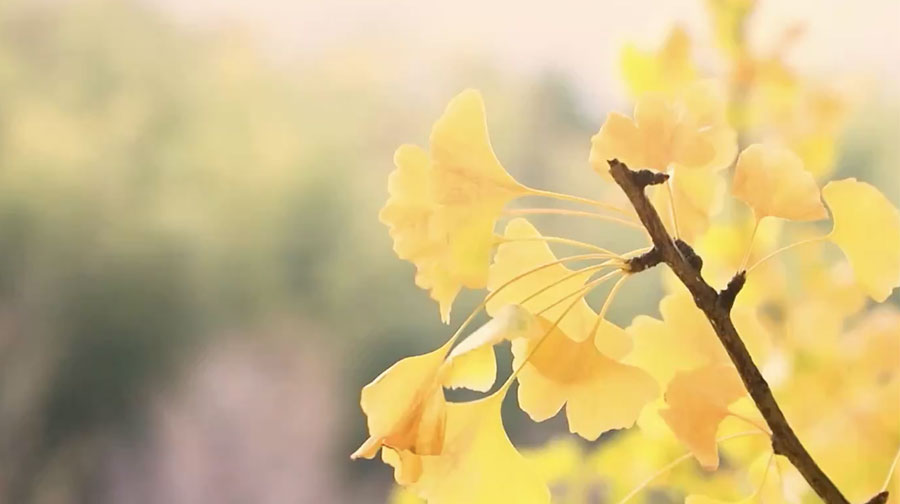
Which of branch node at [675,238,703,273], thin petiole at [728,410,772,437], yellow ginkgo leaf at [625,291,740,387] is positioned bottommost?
thin petiole at [728,410,772,437]

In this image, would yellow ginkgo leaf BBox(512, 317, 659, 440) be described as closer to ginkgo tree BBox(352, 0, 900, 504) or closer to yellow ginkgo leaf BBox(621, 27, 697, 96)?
ginkgo tree BBox(352, 0, 900, 504)

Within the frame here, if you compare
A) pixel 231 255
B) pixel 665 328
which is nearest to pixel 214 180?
pixel 231 255

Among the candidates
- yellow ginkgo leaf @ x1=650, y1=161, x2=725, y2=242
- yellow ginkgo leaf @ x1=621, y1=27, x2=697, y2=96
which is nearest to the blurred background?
yellow ginkgo leaf @ x1=621, y1=27, x2=697, y2=96

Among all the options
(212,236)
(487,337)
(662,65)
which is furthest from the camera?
(212,236)

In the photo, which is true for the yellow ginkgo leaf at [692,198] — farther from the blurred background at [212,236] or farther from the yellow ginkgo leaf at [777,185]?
the blurred background at [212,236]

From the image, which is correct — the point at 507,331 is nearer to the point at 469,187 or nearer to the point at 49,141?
the point at 469,187

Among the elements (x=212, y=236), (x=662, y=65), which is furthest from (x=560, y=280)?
(x=212, y=236)

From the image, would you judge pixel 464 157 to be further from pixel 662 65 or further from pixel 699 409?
pixel 662 65
